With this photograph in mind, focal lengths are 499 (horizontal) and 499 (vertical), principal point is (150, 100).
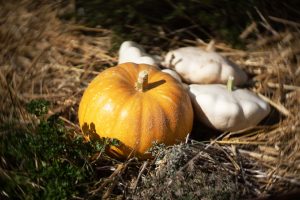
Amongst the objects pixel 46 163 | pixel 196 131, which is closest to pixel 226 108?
pixel 196 131

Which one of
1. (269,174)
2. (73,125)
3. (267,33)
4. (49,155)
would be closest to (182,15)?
(267,33)

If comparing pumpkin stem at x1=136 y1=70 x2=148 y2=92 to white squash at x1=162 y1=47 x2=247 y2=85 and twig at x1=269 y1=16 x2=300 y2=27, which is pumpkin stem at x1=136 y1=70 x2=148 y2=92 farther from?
twig at x1=269 y1=16 x2=300 y2=27

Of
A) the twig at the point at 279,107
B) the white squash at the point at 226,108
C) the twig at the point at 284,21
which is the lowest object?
the twig at the point at 279,107

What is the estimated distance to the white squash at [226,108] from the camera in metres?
3.32

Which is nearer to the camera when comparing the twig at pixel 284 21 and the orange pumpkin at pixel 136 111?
the orange pumpkin at pixel 136 111

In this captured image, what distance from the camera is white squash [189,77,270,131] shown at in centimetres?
332

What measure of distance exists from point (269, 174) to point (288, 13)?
6.41 feet

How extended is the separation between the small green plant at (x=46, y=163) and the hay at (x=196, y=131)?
0.14 metres

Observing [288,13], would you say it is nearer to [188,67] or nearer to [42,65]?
[188,67]

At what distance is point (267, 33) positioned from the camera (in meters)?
4.41

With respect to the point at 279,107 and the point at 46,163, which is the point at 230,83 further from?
the point at 46,163

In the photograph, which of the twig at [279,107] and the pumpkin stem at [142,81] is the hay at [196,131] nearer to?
the twig at [279,107]

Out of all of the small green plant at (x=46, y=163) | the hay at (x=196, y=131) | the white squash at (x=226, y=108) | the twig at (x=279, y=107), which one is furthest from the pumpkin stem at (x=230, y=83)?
the small green plant at (x=46, y=163)

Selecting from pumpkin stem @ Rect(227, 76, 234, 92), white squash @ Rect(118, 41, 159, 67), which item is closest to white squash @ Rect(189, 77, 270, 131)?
pumpkin stem @ Rect(227, 76, 234, 92)
